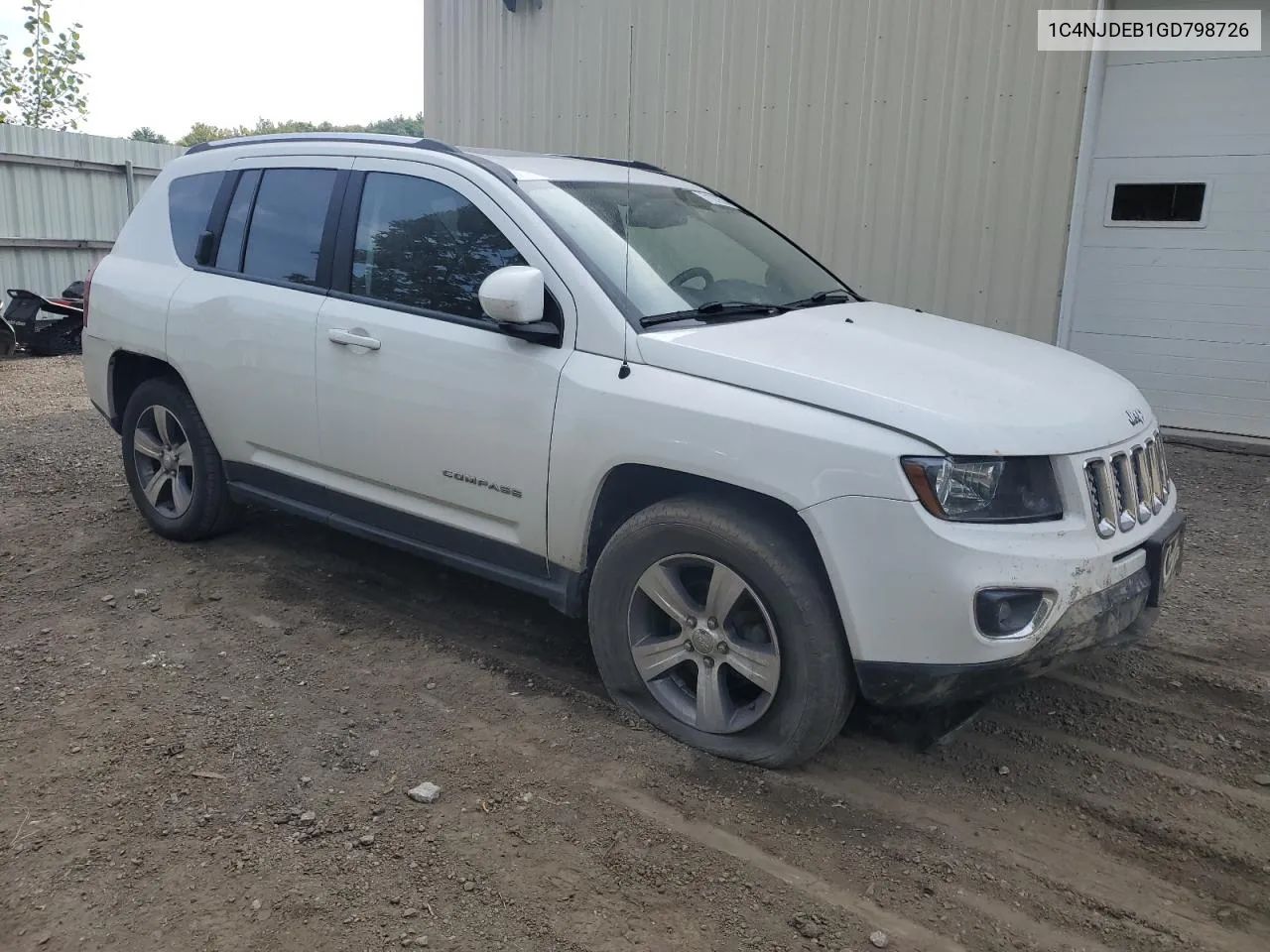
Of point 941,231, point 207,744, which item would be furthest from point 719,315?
point 941,231

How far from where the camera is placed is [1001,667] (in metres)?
2.92

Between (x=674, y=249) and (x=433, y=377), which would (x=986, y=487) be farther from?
(x=433, y=377)

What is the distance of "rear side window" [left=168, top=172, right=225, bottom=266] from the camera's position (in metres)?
5.02

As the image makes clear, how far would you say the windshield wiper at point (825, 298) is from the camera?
4.08 meters

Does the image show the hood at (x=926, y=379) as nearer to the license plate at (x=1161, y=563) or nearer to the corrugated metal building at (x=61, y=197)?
the license plate at (x=1161, y=563)

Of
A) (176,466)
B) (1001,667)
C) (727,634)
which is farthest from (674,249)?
(176,466)

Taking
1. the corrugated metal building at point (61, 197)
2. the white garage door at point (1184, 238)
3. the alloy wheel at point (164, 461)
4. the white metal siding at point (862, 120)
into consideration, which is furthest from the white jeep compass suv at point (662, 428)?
the corrugated metal building at point (61, 197)

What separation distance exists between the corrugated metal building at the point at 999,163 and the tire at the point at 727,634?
4.42 metres

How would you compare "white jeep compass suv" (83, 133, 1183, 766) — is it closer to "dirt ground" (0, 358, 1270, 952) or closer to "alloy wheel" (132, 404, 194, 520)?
"alloy wheel" (132, 404, 194, 520)

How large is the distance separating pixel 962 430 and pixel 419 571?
299 centimetres

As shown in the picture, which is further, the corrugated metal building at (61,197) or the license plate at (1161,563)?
the corrugated metal building at (61,197)

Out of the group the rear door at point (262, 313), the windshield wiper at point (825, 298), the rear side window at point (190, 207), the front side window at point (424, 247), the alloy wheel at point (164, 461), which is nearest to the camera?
the front side window at point (424, 247)

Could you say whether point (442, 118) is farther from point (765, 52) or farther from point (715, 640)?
point (715, 640)

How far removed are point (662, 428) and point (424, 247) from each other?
4.70ft
